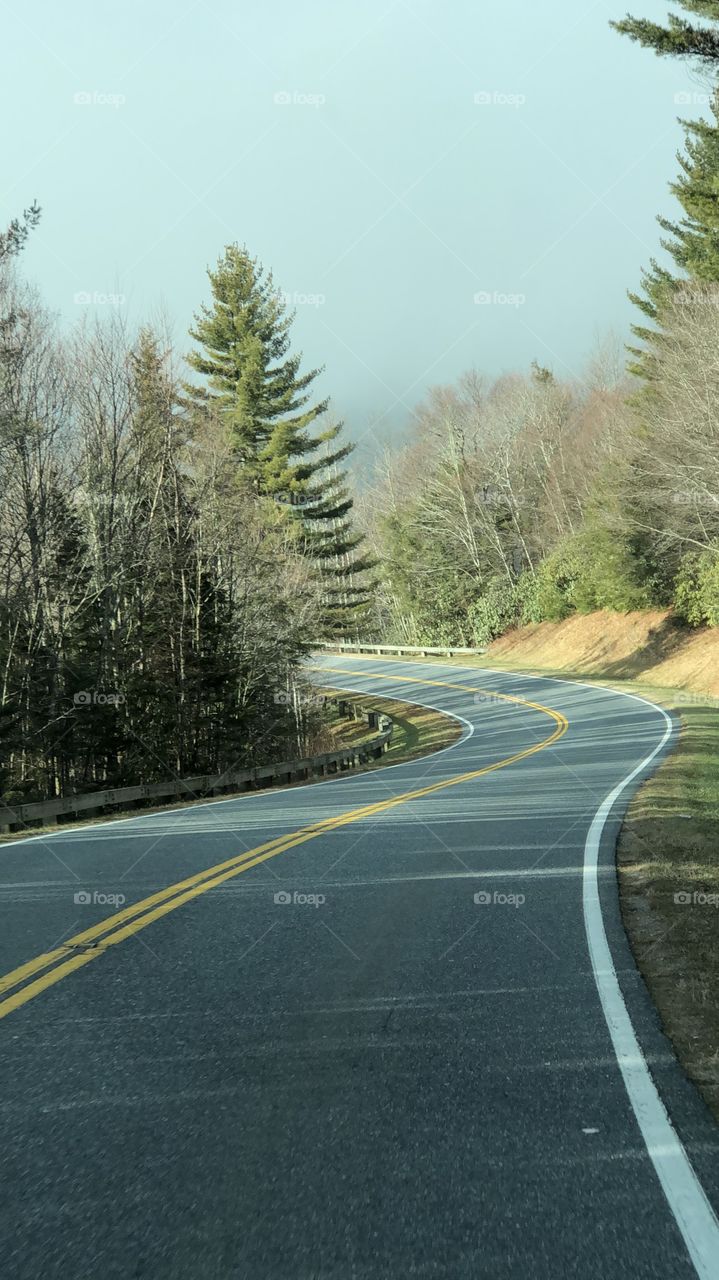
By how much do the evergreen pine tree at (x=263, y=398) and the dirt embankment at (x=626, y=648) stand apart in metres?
11.3

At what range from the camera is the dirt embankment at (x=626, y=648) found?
38781mm

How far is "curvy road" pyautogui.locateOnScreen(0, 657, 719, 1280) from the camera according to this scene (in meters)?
3.12

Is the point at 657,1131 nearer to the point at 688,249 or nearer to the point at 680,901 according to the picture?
the point at 680,901

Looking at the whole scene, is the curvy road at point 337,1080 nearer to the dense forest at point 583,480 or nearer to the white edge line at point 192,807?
the white edge line at point 192,807

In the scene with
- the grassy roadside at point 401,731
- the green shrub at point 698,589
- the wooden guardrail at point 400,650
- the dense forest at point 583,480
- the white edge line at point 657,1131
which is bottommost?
the grassy roadside at point 401,731

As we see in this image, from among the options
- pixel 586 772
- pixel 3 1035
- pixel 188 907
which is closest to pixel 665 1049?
pixel 3 1035

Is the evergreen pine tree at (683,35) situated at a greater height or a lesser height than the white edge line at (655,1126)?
greater

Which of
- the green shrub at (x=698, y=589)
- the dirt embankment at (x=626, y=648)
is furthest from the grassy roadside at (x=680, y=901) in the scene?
the green shrub at (x=698, y=589)

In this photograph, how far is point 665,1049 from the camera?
4.77 m

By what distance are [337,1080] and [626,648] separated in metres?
42.9

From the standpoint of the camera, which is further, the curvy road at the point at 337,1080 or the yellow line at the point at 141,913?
the yellow line at the point at 141,913

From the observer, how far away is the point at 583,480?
54375 millimetres

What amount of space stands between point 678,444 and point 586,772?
2039 centimetres

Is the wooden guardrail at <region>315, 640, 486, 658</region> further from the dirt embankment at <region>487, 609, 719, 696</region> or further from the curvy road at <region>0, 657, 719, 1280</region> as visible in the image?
the curvy road at <region>0, 657, 719, 1280</region>
